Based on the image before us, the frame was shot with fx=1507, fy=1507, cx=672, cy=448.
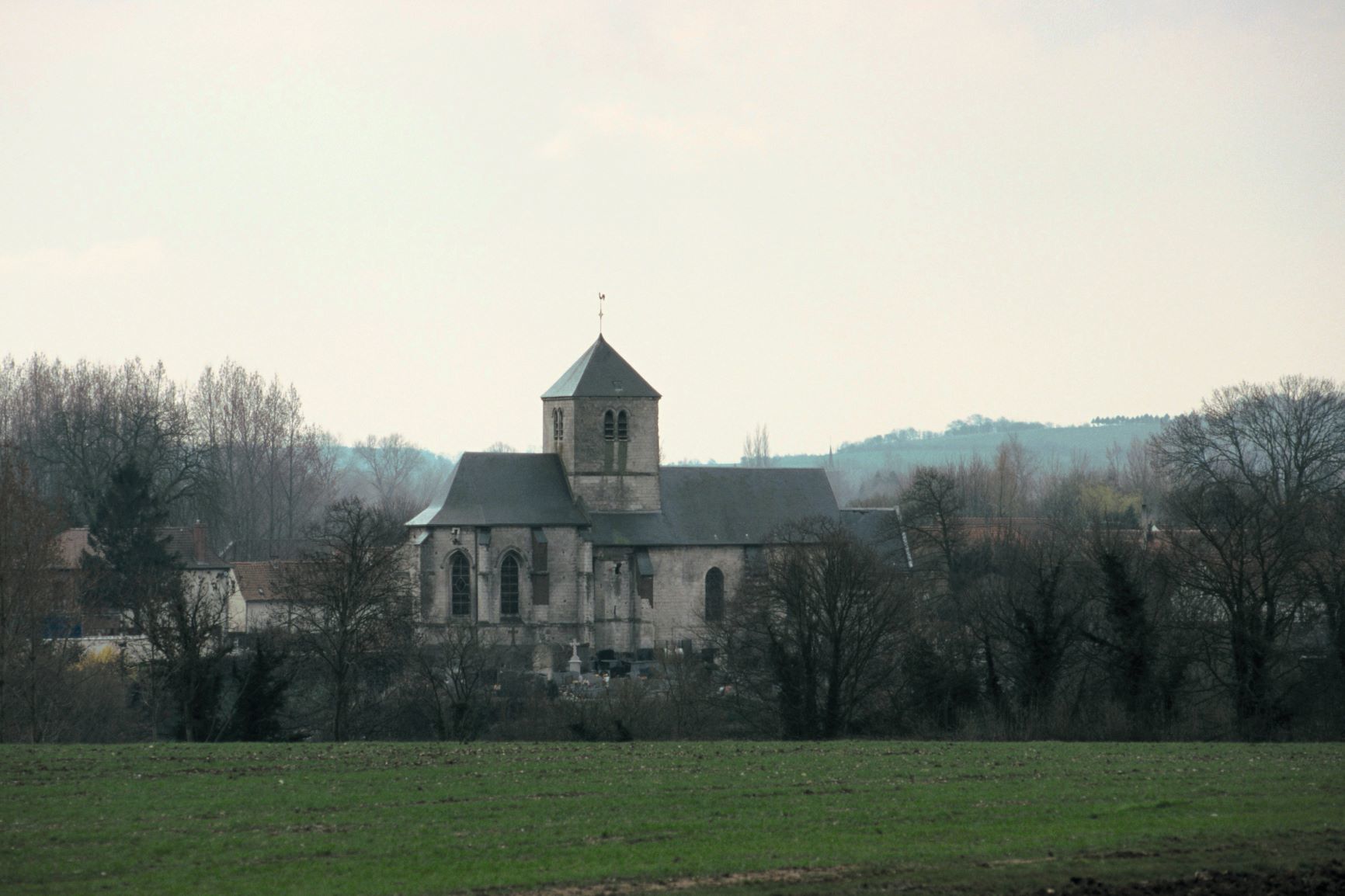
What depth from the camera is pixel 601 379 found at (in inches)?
2264

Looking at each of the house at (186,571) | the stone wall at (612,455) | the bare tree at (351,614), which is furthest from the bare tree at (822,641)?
the house at (186,571)

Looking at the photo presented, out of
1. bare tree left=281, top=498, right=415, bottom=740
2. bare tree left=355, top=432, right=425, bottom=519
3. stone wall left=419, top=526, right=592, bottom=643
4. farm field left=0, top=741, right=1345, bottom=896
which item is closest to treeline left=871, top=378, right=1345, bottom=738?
farm field left=0, top=741, right=1345, bottom=896

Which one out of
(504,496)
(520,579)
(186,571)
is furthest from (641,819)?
(186,571)

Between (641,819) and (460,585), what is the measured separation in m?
38.4

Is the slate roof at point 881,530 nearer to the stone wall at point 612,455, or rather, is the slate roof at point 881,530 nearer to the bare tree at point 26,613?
the stone wall at point 612,455

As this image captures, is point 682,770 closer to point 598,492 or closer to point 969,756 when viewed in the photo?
point 969,756

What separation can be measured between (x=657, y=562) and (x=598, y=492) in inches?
137

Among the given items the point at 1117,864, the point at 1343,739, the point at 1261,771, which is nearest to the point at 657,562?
the point at 1343,739

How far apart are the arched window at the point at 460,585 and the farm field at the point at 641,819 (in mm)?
30563

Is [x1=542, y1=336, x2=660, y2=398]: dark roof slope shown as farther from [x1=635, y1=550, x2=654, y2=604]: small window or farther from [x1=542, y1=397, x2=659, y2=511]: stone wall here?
[x1=635, y1=550, x2=654, y2=604]: small window

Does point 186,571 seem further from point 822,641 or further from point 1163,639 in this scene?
point 1163,639

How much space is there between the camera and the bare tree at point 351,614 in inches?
1427

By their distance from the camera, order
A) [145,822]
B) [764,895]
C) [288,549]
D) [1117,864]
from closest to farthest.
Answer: [764,895]
[1117,864]
[145,822]
[288,549]

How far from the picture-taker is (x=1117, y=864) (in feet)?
46.5
